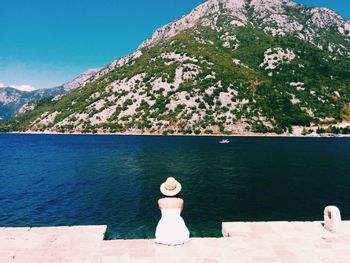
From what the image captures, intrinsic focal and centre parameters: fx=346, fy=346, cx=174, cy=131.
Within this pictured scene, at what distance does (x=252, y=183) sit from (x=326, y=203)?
1760cm

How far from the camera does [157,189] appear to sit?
63.8m

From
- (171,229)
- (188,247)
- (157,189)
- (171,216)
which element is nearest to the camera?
(171,216)

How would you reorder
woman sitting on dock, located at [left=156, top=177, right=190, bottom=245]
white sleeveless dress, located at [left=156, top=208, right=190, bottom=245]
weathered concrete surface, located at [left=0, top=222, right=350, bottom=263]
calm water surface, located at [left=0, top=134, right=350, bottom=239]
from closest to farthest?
weathered concrete surface, located at [left=0, top=222, right=350, bottom=263] → woman sitting on dock, located at [left=156, top=177, right=190, bottom=245] → white sleeveless dress, located at [left=156, top=208, right=190, bottom=245] → calm water surface, located at [left=0, top=134, right=350, bottom=239]

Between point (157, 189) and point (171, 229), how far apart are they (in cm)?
4342

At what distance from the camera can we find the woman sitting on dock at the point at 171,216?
20.0 metres

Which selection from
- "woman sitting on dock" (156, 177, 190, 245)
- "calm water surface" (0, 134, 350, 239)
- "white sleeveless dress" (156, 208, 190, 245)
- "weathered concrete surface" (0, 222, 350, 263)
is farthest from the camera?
"calm water surface" (0, 134, 350, 239)

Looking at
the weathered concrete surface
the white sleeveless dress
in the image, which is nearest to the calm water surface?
the weathered concrete surface

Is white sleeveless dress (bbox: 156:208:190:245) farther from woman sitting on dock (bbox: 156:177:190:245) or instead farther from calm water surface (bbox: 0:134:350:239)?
calm water surface (bbox: 0:134:350:239)

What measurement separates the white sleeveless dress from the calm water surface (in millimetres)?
18055

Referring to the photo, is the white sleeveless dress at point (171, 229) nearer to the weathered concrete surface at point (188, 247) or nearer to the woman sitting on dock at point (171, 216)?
the woman sitting on dock at point (171, 216)

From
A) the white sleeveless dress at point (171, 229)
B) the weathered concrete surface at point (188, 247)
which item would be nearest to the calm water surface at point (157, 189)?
the weathered concrete surface at point (188, 247)

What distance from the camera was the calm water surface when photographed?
151 feet

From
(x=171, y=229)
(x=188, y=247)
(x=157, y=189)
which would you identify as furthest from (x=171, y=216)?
(x=157, y=189)

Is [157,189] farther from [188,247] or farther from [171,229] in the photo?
[188,247]
